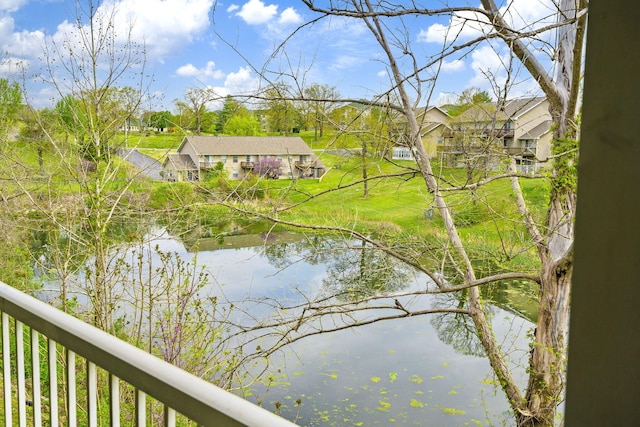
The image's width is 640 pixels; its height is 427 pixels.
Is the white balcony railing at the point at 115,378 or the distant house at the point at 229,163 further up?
the distant house at the point at 229,163

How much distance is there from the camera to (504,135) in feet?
14.9

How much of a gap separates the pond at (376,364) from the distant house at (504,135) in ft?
4.30

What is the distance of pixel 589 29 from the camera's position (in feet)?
1.09

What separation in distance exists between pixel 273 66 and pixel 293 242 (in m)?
5.26

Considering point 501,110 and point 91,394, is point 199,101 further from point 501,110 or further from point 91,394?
point 91,394

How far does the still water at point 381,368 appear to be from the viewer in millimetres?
6355

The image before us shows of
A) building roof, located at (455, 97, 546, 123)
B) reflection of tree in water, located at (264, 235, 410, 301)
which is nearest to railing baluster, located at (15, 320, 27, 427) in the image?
reflection of tree in water, located at (264, 235, 410, 301)

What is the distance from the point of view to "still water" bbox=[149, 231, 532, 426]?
250 inches

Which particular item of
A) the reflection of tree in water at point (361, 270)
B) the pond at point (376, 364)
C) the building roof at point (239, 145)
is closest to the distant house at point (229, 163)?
the building roof at point (239, 145)

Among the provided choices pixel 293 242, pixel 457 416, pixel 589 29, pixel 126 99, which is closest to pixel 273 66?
pixel 126 99

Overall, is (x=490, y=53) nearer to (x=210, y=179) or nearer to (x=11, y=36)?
(x=210, y=179)

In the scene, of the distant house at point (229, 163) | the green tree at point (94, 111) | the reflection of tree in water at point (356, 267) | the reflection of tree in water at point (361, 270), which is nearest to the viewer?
the reflection of tree in water at point (356, 267)

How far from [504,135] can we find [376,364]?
Answer: 416 cm

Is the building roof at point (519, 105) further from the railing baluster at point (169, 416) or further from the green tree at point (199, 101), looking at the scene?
the railing baluster at point (169, 416)
